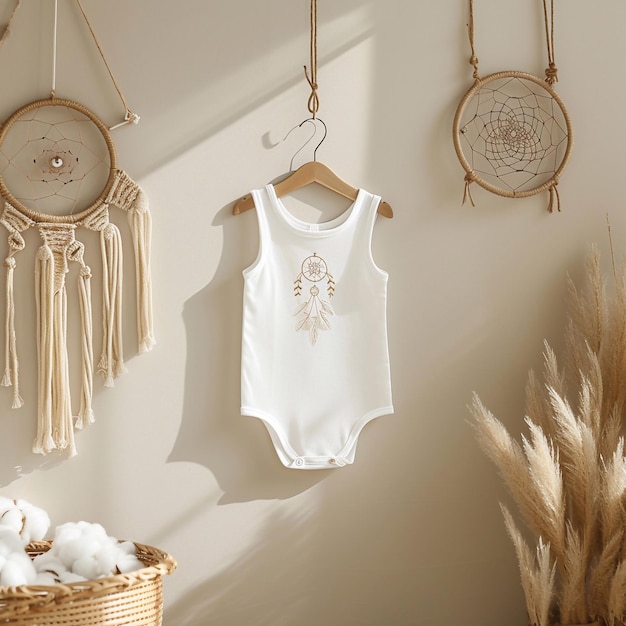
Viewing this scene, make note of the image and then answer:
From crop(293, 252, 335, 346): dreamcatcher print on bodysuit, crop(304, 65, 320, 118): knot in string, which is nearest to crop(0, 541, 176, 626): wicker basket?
crop(293, 252, 335, 346): dreamcatcher print on bodysuit

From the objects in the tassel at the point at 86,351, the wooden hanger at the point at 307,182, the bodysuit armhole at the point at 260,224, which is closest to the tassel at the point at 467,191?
the wooden hanger at the point at 307,182

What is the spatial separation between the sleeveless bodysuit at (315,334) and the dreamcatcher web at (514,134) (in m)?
0.34

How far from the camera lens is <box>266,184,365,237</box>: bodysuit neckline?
187 centimetres

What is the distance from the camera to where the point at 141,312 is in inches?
71.1

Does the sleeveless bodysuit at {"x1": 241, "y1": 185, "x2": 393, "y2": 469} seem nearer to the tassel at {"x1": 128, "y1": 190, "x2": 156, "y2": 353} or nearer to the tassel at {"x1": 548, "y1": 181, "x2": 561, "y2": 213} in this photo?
the tassel at {"x1": 128, "y1": 190, "x2": 156, "y2": 353}

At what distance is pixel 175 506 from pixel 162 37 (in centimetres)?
117

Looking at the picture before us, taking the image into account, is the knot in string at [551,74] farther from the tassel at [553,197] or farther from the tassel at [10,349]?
the tassel at [10,349]

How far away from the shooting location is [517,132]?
6.61ft

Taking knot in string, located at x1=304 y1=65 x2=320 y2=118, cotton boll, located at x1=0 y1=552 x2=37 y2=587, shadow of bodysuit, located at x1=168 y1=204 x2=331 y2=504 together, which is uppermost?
knot in string, located at x1=304 y1=65 x2=320 y2=118

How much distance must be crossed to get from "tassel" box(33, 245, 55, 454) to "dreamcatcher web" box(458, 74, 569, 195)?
112 cm

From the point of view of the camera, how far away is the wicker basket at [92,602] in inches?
52.9

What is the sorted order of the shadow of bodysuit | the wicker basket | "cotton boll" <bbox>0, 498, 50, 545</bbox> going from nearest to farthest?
1. the wicker basket
2. "cotton boll" <bbox>0, 498, 50, 545</bbox>
3. the shadow of bodysuit

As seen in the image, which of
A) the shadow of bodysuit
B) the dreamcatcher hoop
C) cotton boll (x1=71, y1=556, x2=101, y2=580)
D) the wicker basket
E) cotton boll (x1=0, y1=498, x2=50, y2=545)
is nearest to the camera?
the wicker basket

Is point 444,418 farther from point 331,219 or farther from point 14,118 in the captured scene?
point 14,118
